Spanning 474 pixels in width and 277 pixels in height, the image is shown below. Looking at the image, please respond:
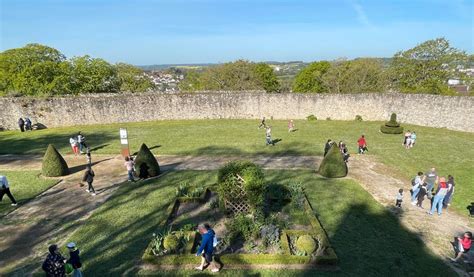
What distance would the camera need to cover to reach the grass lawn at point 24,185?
1368 cm

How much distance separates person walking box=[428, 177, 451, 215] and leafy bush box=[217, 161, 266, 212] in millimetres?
7139

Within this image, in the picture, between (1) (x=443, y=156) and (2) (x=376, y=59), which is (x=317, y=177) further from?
(2) (x=376, y=59)

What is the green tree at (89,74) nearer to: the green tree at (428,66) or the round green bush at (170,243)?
the round green bush at (170,243)

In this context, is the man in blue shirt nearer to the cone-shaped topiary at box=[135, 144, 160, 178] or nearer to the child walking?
the cone-shaped topiary at box=[135, 144, 160, 178]

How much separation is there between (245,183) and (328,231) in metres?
3.48

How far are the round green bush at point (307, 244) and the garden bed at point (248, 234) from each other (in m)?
0.03

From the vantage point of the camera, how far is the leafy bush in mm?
11484

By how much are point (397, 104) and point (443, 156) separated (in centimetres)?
1238

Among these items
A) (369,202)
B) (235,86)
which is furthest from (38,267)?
(235,86)

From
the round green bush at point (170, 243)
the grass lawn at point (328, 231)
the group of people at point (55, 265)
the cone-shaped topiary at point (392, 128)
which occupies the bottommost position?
the grass lawn at point (328, 231)

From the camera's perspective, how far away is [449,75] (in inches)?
1555

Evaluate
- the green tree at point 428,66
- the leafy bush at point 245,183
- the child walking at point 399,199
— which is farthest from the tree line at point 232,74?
the child walking at point 399,199

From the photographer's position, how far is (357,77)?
1954 inches

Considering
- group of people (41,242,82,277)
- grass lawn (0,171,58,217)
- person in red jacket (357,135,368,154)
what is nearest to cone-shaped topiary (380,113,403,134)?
person in red jacket (357,135,368,154)
